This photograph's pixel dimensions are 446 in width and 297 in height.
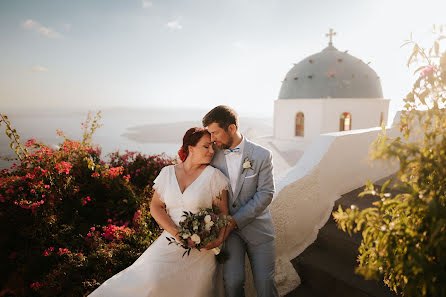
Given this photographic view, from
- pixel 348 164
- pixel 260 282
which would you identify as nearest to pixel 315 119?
pixel 348 164

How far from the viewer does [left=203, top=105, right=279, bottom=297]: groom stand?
106 inches

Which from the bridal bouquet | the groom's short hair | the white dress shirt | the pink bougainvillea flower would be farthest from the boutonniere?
the pink bougainvillea flower

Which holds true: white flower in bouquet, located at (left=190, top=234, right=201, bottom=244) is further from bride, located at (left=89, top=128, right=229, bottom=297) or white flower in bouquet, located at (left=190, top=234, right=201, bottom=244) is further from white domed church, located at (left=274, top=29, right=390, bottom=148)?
white domed church, located at (left=274, top=29, right=390, bottom=148)

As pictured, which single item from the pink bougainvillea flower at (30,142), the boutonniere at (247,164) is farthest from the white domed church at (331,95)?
the pink bougainvillea flower at (30,142)

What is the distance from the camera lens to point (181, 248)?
8.79 ft

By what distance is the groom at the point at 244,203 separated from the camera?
2.70m

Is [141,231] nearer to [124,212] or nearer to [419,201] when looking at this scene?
[124,212]

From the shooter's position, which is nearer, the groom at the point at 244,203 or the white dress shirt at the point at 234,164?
the groom at the point at 244,203

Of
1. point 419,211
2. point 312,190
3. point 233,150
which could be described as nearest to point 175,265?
point 233,150

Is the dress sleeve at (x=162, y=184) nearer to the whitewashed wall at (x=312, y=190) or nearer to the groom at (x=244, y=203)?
the groom at (x=244, y=203)

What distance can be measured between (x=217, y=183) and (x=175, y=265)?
0.93 metres

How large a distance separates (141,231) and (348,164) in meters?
3.87

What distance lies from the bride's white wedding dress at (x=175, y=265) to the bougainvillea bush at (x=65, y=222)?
3.32 ft

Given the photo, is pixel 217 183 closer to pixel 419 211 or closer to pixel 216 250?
pixel 216 250
